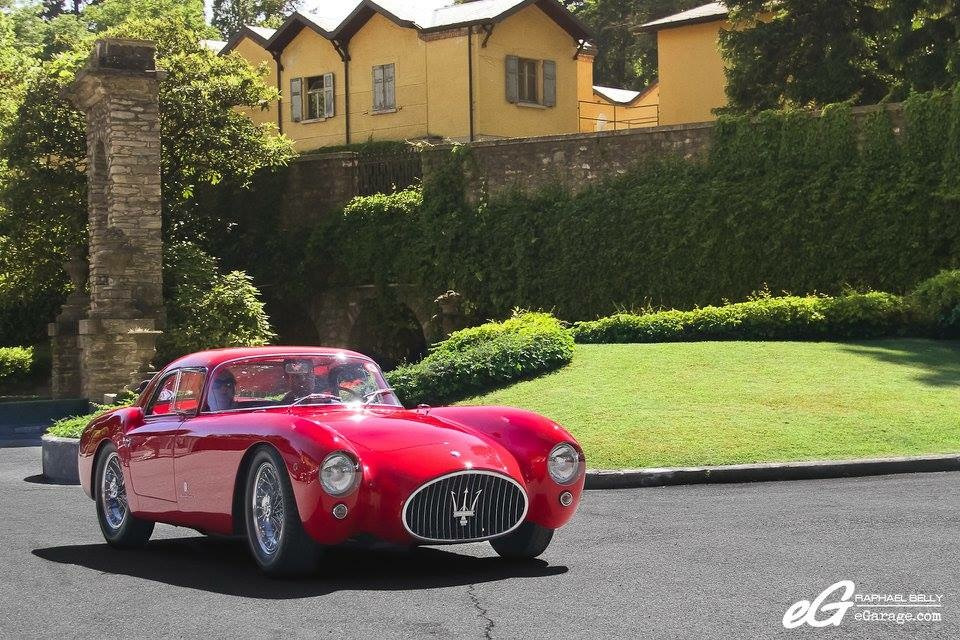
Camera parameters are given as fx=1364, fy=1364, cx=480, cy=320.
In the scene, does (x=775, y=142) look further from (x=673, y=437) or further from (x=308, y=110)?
(x=308, y=110)

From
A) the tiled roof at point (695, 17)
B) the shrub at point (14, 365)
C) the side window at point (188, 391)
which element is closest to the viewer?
the side window at point (188, 391)

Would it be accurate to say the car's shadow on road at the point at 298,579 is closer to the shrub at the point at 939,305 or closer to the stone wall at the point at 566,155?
the shrub at the point at 939,305

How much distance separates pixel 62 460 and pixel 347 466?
9.25 metres

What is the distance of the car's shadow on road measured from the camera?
7684mm

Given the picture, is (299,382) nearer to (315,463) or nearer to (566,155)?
(315,463)

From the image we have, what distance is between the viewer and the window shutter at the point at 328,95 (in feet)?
146

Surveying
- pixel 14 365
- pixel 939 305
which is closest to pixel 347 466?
pixel 939 305

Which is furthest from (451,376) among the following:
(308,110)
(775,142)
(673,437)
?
(308,110)

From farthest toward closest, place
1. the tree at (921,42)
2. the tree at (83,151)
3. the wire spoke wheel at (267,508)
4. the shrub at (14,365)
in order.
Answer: the shrub at (14,365) → the tree at (83,151) → the tree at (921,42) → the wire spoke wheel at (267,508)

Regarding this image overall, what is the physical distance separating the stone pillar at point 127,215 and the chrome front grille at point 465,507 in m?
18.1

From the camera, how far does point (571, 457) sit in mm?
8602

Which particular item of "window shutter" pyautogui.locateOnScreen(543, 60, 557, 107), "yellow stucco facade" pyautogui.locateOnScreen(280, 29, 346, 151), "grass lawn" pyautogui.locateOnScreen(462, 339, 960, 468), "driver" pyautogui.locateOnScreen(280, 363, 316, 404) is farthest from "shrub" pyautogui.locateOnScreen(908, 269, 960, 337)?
"yellow stucco facade" pyautogui.locateOnScreen(280, 29, 346, 151)

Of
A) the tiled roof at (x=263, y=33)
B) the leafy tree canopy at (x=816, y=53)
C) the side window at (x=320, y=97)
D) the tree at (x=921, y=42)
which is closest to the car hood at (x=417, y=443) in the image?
the tree at (x=921, y=42)

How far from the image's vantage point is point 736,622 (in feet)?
21.0
